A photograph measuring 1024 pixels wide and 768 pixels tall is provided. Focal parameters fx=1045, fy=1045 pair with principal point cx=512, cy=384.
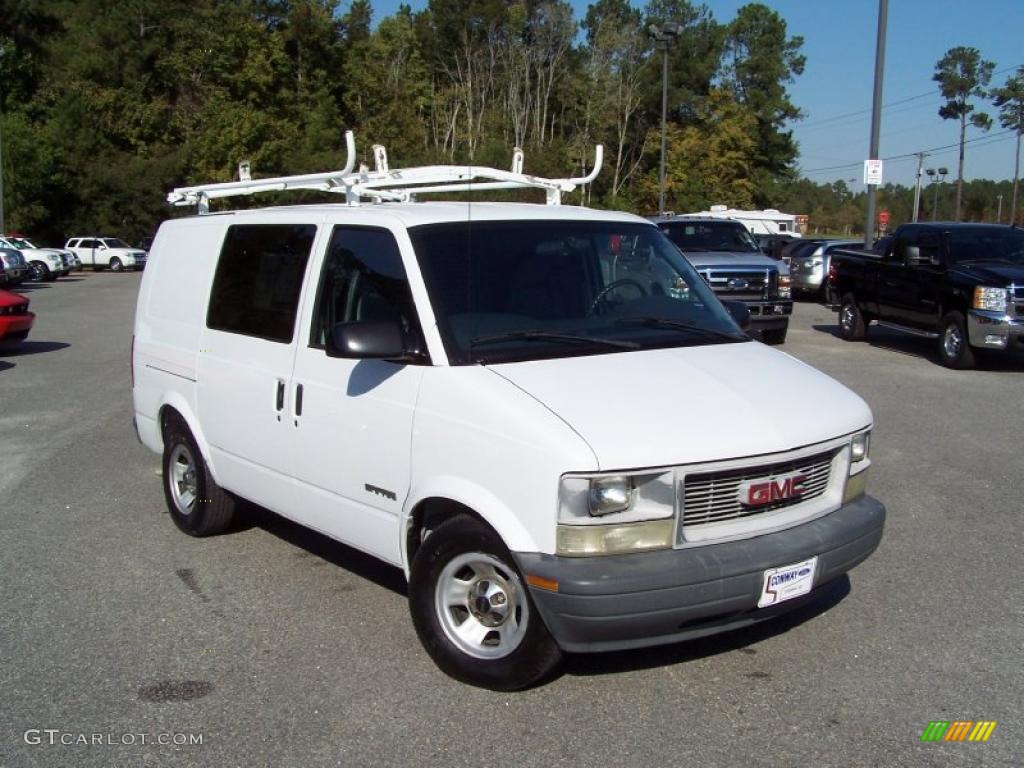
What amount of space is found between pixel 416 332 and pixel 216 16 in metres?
68.0

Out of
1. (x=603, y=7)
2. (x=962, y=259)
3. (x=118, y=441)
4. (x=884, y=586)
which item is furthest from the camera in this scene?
(x=603, y=7)

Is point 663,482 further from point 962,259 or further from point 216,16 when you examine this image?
point 216,16

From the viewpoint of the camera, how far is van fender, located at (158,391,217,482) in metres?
6.07

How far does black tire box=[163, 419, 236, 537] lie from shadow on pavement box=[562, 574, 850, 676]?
269 cm

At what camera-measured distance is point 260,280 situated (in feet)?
18.5

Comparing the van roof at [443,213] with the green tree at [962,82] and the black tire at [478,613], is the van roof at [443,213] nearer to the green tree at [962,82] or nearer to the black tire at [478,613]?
the black tire at [478,613]

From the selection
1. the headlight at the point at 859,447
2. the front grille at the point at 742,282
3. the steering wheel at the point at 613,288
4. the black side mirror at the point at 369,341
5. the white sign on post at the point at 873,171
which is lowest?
the headlight at the point at 859,447

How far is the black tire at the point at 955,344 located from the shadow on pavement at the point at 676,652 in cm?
990

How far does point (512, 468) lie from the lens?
13.0 ft

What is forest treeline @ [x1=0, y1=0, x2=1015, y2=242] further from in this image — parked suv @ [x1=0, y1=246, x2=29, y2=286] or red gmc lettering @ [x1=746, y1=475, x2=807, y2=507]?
red gmc lettering @ [x1=746, y1=475, x2=807, y2=507]

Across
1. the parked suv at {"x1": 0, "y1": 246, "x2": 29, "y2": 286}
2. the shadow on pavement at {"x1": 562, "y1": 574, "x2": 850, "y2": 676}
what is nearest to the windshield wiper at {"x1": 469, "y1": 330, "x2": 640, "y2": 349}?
the shadow on pavement at {"x1": 562, "y1": 574, "x2": 850, "y2": 676}

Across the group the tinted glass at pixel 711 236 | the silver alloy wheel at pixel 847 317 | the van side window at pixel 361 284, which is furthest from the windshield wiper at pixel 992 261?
the van side window at pixel 361 284

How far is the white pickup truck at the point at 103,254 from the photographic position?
48.6 m

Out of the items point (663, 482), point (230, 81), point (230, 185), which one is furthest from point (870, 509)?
point (230, 81)
